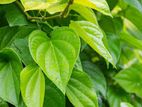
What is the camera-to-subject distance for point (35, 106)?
0.63m

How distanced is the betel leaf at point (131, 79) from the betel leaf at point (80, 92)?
0.88ft

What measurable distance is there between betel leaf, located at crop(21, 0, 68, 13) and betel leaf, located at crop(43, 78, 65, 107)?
0.50ft

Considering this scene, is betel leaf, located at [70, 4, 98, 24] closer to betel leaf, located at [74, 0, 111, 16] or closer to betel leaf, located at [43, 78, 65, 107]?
betel leaf, located at [74, 0, 111, 16]

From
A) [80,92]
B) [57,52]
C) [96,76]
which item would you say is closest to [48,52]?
[57,52]

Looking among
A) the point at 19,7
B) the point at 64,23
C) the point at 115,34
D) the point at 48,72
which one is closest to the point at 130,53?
the point at 115,34

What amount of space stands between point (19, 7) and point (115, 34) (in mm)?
310

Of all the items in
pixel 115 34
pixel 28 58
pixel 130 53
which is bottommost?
pixel 130 53

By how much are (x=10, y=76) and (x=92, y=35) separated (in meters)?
0.18

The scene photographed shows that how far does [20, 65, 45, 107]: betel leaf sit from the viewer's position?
25.2 inches

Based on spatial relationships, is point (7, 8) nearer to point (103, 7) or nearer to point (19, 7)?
point (19, 7)

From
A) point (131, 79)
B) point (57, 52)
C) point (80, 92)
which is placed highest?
point (57, 52)

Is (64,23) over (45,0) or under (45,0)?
under

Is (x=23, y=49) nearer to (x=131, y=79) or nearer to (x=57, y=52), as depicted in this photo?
(x=57, y=52)

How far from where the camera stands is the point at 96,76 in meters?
0.94
